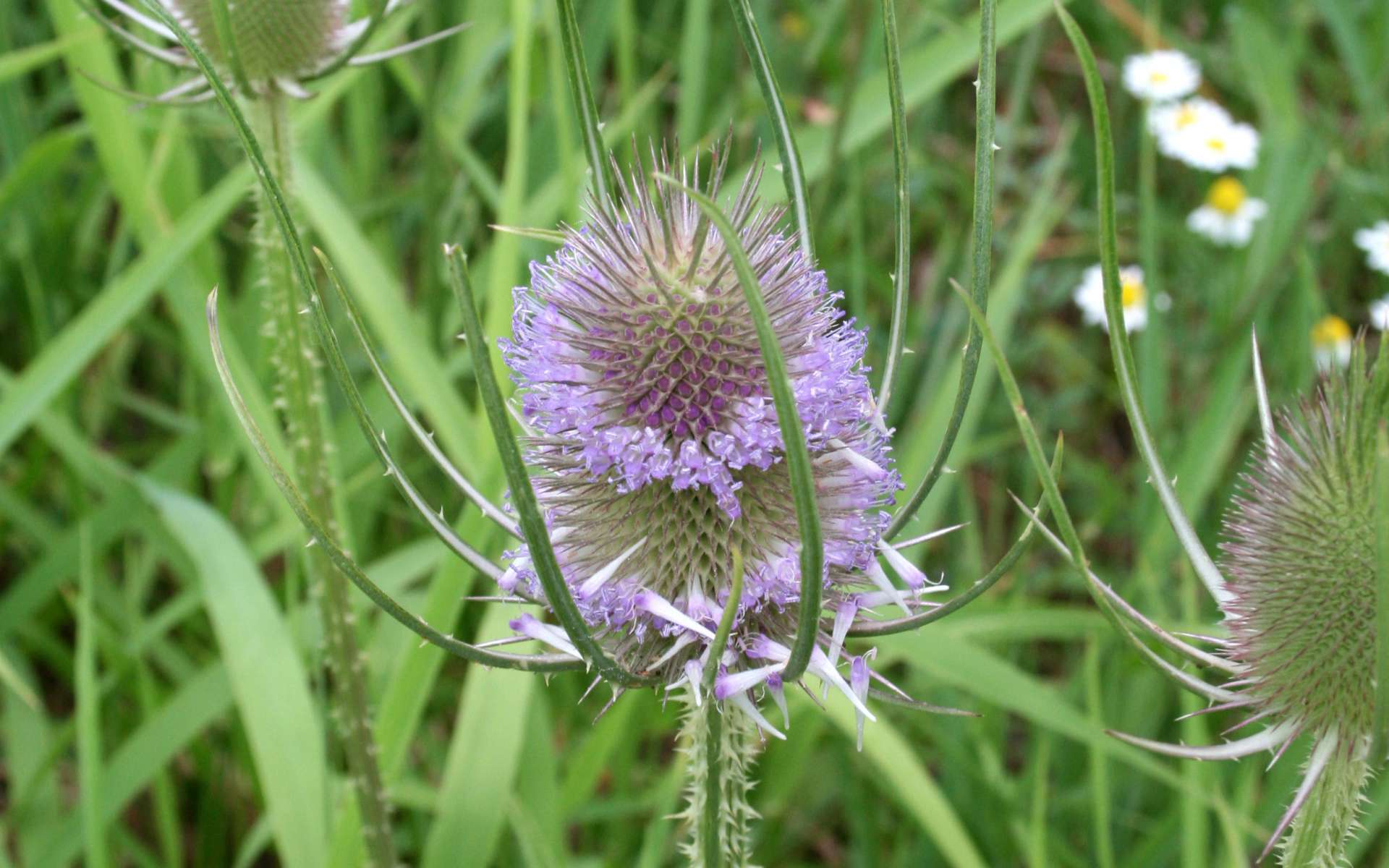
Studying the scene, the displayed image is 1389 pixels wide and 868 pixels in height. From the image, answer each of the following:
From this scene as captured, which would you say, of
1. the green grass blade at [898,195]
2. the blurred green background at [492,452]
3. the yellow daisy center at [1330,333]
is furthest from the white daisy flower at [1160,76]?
the green grass blade at [898,195]

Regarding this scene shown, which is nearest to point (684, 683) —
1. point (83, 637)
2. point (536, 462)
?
point (536, 462)

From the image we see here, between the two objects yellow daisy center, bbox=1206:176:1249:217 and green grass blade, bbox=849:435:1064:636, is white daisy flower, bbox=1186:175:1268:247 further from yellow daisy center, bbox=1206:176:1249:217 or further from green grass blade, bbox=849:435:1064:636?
green grass blade, bbox=849:435:1064:636

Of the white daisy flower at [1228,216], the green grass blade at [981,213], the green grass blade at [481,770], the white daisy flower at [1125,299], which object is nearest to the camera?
the green grass blade at [981,213]

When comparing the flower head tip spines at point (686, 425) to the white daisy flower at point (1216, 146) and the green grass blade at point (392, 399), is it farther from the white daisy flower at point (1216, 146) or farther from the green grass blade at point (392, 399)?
the white daisy flower at point (1216, 146)

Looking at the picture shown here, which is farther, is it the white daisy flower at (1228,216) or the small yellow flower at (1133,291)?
the white daisy flower at (1228,216)

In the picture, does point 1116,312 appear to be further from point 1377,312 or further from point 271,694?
point 1377,312

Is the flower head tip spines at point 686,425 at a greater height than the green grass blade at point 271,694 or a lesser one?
greater

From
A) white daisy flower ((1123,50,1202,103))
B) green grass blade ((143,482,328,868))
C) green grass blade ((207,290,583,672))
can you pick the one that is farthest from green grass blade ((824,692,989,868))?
white daisy flower ((1123,50,1202,103))

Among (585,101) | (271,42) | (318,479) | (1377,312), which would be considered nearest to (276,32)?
(271,42)
